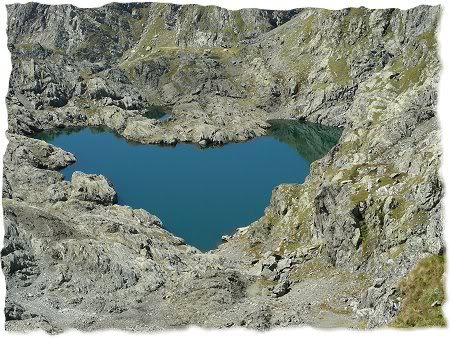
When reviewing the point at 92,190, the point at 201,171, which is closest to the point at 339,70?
the point at 201,171

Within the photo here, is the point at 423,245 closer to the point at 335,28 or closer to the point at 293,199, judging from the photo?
the point at 293,199

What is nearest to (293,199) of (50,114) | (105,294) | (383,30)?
(105,294)

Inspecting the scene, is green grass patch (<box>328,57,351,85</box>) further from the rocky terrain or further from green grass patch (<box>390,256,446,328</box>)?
green grass patch (<box>390,256,446,328</box>)

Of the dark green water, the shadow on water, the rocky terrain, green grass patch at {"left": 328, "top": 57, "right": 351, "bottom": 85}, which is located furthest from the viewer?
green grass patch at {"left": 328, "top": 57, "right": 351, "bottom": 85}

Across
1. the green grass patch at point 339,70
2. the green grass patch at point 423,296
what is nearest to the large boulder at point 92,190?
the green grass patch at point 423,296

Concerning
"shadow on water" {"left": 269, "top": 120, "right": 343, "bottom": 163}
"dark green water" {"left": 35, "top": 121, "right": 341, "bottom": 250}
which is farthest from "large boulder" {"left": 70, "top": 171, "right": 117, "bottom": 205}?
"shadow on water" {"left": 269, "top": 120, "right": 343, "bottom": 163}

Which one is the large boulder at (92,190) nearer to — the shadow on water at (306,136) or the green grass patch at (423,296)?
the shadow on water at (306,136)
